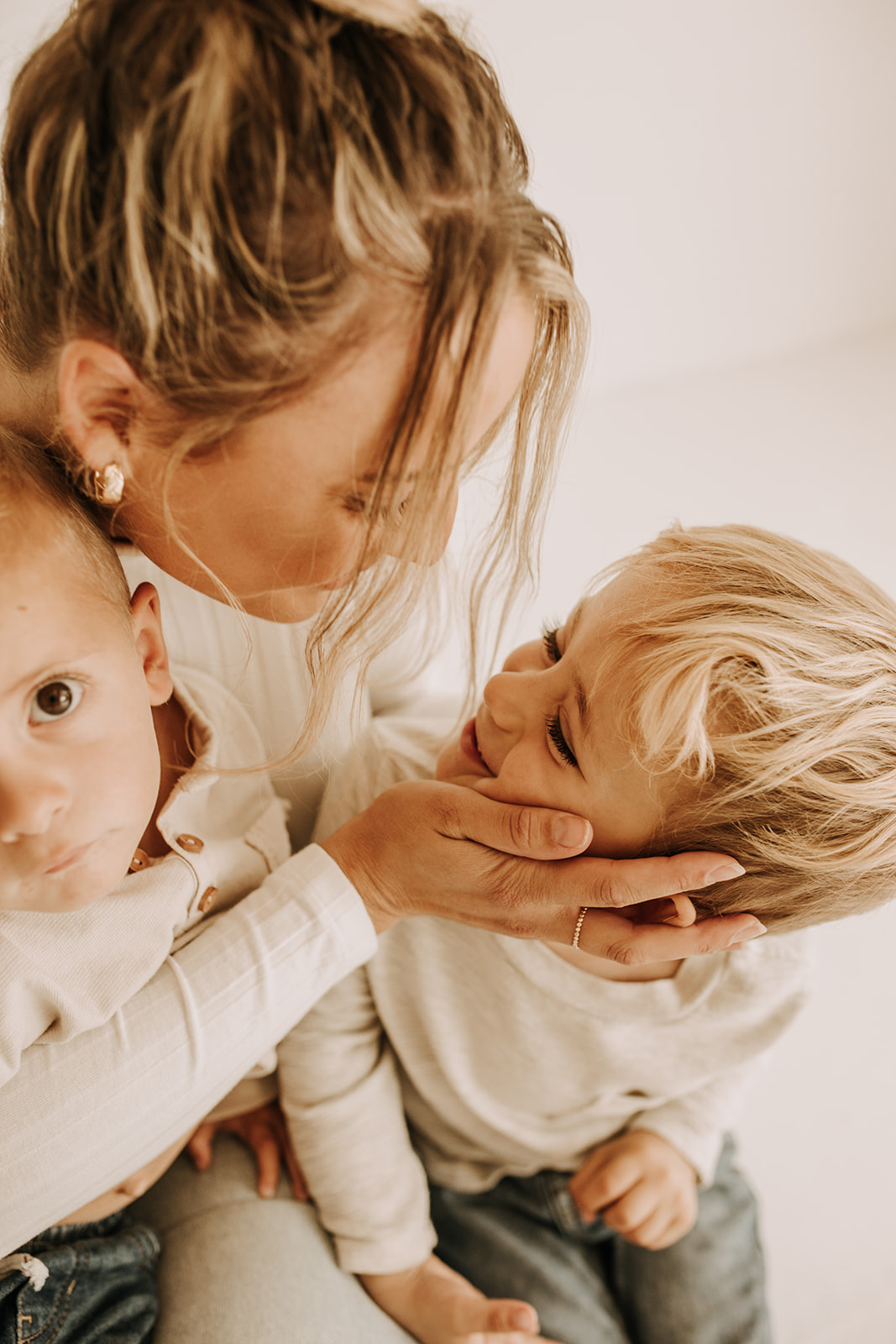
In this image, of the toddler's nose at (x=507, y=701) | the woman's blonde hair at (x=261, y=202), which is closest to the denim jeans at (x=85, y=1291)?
the toddler's nose at (x=507, y=701)

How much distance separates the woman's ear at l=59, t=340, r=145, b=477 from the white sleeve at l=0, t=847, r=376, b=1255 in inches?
15.8

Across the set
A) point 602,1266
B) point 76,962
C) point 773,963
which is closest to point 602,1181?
point 602,1266

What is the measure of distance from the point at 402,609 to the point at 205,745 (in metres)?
0.24

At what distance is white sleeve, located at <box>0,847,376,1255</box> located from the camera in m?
0.71

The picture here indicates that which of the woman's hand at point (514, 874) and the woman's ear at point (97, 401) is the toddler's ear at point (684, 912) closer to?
the woman's hand at point (514, 874)

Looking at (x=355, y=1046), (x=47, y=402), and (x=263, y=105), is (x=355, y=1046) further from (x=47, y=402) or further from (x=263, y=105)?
(x=263, y=105)

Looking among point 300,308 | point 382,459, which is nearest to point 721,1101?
point 382,459

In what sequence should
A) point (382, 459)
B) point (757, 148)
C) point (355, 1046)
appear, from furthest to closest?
1. point (757, 148)
2. point (355, 1046)
3. point (382, 459)

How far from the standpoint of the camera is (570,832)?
2.31 feet

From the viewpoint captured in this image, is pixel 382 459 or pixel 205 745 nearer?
pixel 382 459

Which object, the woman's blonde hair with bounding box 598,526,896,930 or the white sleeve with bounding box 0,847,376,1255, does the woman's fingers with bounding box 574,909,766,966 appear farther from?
the white sleeve with bounding box 0,847,376,1255

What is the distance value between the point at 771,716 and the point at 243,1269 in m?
0.72

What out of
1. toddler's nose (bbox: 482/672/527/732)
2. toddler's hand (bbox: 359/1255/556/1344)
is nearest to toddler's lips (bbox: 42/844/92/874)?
toddler's nose (bbox: 482/672/527/732)

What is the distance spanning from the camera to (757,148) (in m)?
1.20
